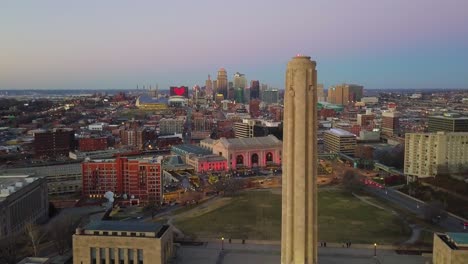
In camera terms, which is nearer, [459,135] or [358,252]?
[358,252]

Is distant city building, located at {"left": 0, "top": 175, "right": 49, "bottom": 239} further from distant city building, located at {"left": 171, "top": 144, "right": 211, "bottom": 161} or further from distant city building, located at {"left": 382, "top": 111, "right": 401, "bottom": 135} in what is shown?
distant city building, located at {"left": 382, "top": 111, "right": 401, "bottom": 135}

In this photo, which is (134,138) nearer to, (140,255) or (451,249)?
(140,255)

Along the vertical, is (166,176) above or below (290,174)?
below

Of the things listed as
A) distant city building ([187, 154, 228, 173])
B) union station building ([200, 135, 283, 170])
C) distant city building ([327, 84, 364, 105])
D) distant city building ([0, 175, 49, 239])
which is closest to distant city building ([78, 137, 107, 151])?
distant city building ([187, 154, 228, 173])

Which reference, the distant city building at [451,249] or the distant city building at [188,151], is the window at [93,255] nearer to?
the distant city building at [451,249]

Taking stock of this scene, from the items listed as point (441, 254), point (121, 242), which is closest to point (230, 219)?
point (121, 242)

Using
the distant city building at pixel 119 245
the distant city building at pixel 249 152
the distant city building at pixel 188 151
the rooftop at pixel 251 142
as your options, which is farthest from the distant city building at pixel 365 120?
the distant city building at pixel 119 245

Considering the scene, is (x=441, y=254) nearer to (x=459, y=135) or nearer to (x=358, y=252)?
(x=358, y=252)
